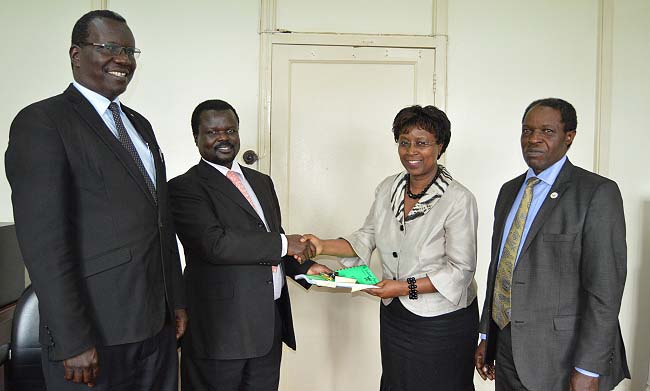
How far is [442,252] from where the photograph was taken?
2.29 m

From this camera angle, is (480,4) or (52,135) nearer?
(52,135)

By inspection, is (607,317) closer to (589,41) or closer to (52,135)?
(52,135)

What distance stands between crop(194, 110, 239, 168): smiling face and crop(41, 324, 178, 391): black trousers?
809 mm

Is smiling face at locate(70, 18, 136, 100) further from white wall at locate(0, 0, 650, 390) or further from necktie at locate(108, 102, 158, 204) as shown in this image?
white wall at locate(0, 0, 650, 390)

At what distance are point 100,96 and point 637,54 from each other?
138 inches

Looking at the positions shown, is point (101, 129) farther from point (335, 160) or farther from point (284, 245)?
point (335, 160)

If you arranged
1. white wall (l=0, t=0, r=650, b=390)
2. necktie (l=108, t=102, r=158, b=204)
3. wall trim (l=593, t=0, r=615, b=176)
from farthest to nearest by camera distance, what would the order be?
wall trim (l=593, t=0, r=615, b=176) < white wall (l=0, t=0, r=650, b=390) < necktie (l=108, t=102, r=158, b=204)

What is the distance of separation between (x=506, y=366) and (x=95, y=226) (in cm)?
156

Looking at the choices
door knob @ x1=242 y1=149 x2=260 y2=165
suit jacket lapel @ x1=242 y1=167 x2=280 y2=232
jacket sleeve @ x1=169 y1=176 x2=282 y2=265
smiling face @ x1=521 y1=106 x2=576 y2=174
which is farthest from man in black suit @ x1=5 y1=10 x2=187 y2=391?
Answer: door knob @ x1=242 y1=149 x2=260 y2=165

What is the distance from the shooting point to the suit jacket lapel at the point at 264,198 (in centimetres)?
241

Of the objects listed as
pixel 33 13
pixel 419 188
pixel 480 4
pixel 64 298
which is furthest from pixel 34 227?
pixel 480 4

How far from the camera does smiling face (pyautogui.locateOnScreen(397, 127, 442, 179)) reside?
2.31 meters

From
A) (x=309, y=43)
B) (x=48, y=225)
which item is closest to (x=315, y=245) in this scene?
(x=48, y=225)

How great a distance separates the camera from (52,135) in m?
1.49
